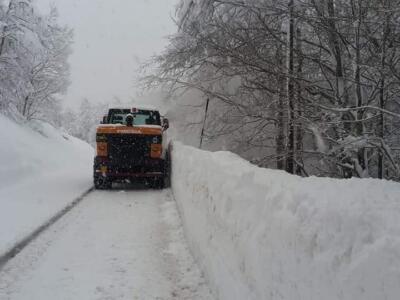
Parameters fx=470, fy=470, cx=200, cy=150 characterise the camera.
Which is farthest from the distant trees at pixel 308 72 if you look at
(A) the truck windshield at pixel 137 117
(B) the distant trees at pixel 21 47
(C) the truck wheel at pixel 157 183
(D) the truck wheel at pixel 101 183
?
(B) the distant trees at pixel 21 47

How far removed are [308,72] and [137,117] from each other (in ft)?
21.1

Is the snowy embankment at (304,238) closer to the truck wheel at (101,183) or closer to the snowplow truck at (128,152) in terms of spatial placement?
the snowplow truck at (128,152)

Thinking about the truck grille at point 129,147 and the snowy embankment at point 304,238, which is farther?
the truck grille at point 129,147

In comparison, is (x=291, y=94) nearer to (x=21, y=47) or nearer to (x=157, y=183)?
(x=157, y=183)

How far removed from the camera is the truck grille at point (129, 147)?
1318 centimetres

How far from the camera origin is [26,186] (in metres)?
13.0

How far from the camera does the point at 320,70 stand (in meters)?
10.3

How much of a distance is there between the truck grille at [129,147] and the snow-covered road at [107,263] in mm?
4126

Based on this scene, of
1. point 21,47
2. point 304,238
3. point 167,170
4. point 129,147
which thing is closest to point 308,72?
point 129,147

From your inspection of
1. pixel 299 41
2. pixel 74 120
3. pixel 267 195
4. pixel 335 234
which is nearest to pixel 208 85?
pixel 299 41

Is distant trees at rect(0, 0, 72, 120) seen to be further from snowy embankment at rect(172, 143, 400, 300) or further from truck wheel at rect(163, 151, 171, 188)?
snowy embankment at rect(172, 143, 400, 300)

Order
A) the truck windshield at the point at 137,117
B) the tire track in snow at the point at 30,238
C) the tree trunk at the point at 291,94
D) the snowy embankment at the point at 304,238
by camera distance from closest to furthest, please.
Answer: the snowy embankment at the point at 304,238 < the tire track in snow at the point at 30,238 < the tree trunk at the point at 291,94 < the truck windshield at the point at 137,117

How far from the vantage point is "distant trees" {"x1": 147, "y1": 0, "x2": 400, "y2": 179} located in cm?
681

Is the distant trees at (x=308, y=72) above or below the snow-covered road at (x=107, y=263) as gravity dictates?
above
